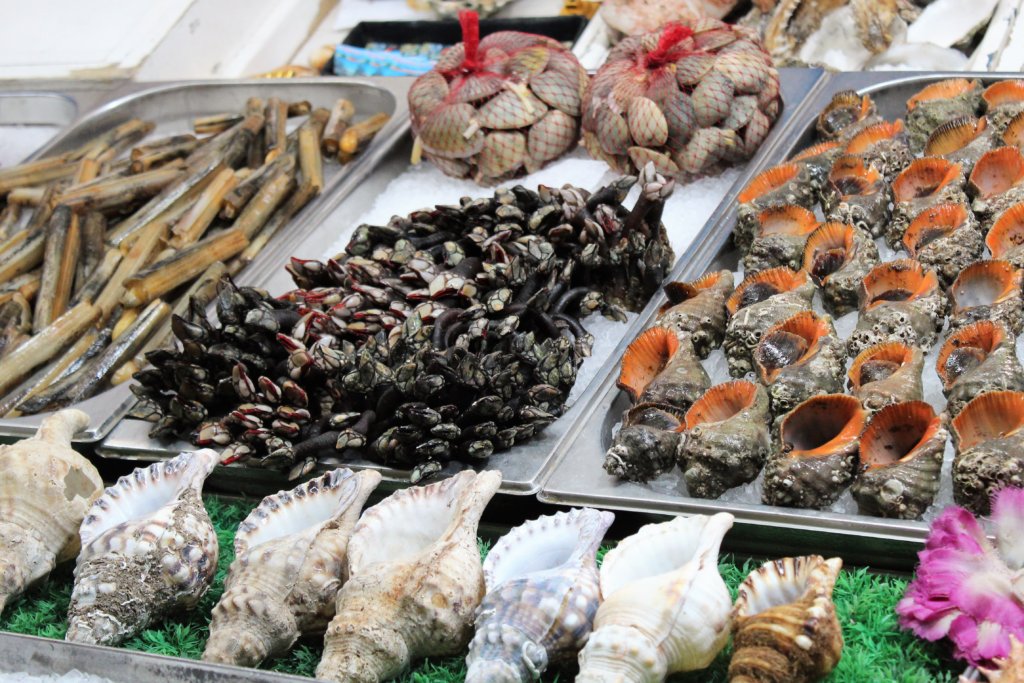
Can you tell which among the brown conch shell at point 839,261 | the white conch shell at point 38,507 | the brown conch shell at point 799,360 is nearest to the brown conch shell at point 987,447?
the brown conch shell at point 799,360

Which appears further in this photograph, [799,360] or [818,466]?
[799,360]

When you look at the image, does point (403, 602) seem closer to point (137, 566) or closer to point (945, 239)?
point (137, 566)

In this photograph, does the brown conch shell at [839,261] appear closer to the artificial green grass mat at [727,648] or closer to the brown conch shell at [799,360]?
the brown conch shell at [799,360]

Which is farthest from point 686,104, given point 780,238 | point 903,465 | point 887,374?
point 903,465

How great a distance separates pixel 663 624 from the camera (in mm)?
1470

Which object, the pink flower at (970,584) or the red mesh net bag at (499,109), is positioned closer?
the pink flower at (970,584)

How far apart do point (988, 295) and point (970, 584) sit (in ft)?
2.70

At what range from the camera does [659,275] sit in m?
2.56

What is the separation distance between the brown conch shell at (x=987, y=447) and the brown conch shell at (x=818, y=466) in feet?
0.52

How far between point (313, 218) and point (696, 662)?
2149 mm

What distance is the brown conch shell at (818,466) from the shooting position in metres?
1.78

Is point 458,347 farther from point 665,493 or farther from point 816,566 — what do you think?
point 816,566

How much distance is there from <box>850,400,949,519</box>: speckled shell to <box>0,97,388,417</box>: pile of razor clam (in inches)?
71.3

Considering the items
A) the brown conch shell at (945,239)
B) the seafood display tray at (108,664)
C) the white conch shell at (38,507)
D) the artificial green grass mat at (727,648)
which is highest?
the brown conch shell at (945,239)
